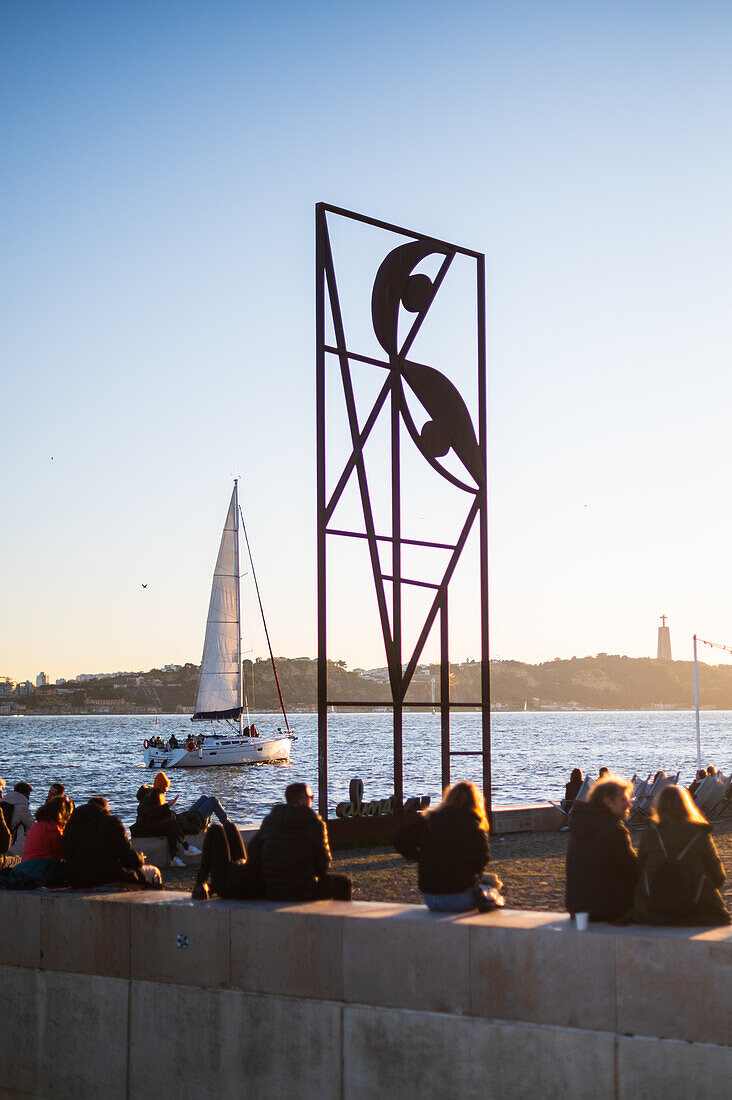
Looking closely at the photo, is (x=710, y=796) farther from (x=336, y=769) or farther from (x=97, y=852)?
(x=336, y=769)

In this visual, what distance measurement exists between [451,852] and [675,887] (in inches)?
59.0

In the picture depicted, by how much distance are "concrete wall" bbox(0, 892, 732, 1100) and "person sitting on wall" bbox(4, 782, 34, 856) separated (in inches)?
166

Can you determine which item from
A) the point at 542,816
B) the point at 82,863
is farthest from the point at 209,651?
the point at 82,863

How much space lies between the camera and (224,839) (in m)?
9.08

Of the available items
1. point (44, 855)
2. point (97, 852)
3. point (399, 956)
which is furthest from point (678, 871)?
point (44, 855)

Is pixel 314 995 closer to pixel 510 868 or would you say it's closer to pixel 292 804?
pixel 292 804

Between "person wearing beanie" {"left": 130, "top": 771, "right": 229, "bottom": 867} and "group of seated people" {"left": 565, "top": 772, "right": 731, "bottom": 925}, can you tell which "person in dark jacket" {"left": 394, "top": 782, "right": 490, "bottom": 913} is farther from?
"person wearing beanie" {"left": 130, "top": 771, "right": 229, "bottom": 867}

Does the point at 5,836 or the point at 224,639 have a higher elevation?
the point at 224,639

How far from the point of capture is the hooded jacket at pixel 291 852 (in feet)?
28.1

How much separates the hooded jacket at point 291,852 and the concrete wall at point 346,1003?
0.61 ft

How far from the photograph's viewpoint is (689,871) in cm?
729

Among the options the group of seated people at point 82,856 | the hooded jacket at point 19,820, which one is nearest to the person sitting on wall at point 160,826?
the hooded jacket at point 19,820

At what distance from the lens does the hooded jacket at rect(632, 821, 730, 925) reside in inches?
286

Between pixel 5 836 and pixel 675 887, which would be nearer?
pixel 675 887
